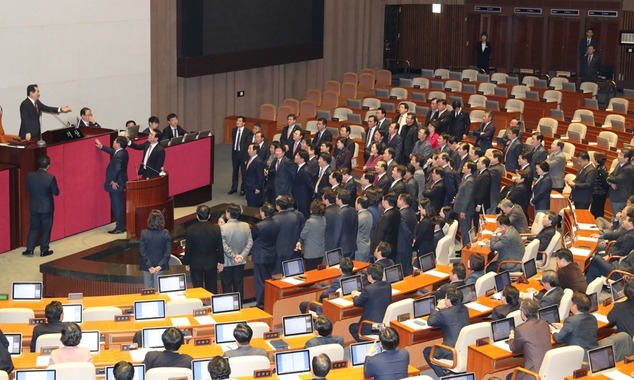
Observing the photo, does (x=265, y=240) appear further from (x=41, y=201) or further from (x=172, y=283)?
(x=41, y=201)

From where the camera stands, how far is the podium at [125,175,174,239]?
15.8 meters

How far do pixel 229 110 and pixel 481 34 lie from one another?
28.3 feet

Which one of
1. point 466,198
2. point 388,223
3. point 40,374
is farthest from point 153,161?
point 40,374

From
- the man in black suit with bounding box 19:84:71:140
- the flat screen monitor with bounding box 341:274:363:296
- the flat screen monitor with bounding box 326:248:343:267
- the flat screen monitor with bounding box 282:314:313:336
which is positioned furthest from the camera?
the man in black suit with bounding box 19:84:71:140

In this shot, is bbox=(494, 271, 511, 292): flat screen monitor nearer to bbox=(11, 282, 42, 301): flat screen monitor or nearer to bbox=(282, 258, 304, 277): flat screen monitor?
bbox=(282, 258, 304, 277): flat screen monitor

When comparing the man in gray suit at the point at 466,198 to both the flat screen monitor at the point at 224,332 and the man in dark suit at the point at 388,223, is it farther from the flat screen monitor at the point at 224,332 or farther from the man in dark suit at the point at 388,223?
the flat screen monitor at the point at 224,332

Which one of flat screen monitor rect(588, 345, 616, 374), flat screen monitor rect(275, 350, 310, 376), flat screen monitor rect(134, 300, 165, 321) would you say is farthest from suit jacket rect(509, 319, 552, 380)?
flat screen monitor rect(134, 300, 165, 321)

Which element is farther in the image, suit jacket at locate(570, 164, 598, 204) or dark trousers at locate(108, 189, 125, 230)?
suit jacket at locate(570, 164, 598, 204)

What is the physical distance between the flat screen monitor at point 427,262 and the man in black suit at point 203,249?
8.16ft

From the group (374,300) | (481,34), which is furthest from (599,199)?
(481,34)

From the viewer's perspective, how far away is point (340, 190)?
561 inches

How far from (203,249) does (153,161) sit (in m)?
3.88

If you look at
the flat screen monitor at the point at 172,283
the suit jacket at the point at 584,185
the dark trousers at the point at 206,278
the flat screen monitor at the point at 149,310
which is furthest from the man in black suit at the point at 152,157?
the suit jacket at the point at 584,185

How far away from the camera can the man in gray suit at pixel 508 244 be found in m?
13.6
